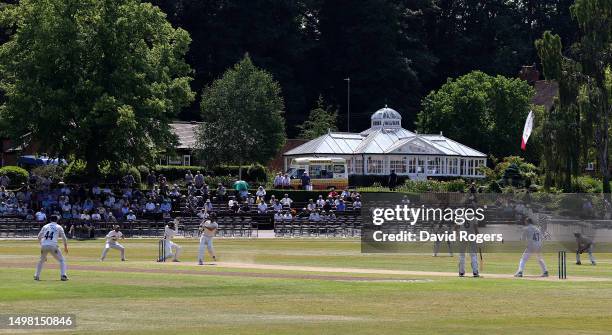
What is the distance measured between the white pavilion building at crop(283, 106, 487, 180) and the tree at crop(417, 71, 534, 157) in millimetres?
9438

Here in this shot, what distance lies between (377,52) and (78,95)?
58905 mm

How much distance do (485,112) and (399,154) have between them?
17.9 m

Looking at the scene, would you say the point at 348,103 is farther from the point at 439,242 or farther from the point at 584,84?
the point at 439,242

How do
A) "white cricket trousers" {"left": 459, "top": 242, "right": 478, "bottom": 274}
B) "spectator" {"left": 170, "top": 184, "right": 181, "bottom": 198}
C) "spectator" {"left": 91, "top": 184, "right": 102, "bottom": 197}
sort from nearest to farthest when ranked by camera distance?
"white cricket trousers" {"left": 459, "top": 242, "right": 478, "bottom": 274} < "spectator" {"left": 91, "top": 184, "right": 102, "bottom": 197} < "spectator" {"left": 170, "top": 184, "right": 181, "bottom": 198}

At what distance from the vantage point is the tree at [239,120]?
9862 cm

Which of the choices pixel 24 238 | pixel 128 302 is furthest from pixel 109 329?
pixel 24 238

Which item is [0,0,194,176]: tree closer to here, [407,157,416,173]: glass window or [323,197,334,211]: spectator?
[323,197,334,211]: spectator

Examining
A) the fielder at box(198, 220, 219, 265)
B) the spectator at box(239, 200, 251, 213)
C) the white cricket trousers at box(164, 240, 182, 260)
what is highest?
the spectator at box(239, 200, 251, 213)

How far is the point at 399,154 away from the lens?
99.9 metres

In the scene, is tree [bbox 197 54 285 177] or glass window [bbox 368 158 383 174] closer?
tree [bbox 197 54 285 177]

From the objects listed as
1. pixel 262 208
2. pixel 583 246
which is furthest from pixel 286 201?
pixel 583 246

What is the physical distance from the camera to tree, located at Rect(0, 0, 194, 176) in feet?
239

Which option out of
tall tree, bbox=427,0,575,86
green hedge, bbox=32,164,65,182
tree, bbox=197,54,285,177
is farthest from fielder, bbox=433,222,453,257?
tall tree, bbox=427,0,575,86

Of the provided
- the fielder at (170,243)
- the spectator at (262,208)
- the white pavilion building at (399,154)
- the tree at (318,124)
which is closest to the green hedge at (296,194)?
the spectator at (262,208)
